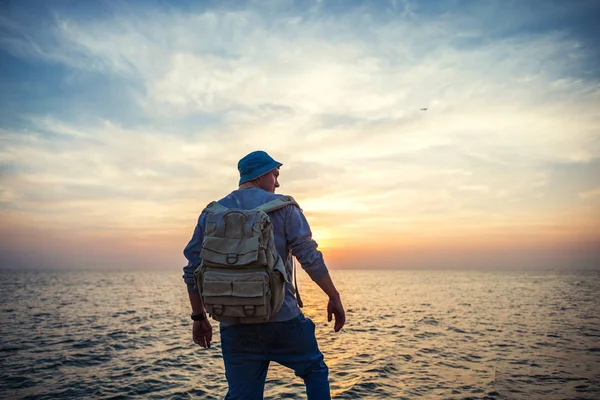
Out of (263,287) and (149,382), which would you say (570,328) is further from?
(263,287)

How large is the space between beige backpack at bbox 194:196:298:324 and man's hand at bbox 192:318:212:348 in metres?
0.63

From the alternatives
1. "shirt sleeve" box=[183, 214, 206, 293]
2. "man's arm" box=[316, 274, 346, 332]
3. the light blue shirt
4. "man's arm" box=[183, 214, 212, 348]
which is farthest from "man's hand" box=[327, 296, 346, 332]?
"shirt sleeve" box=[183, 214, 206, 293]

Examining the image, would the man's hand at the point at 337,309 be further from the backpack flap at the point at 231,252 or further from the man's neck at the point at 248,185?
the man's neck at the point at 248,185

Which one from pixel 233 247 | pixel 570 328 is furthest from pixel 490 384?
pixel 570 328

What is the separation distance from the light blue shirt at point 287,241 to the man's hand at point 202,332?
0.46 metres

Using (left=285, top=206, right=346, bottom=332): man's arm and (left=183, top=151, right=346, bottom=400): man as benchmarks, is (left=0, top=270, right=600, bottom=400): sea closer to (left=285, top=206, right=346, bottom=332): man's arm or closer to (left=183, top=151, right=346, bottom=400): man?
(left=183, top=151, right=346, bottom=400): man

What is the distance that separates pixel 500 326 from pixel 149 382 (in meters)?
16.1

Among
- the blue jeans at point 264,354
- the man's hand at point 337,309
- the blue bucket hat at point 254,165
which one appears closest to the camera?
the blue jeans at point 264,354

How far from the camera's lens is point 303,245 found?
3031 mm

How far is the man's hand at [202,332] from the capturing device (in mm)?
3445

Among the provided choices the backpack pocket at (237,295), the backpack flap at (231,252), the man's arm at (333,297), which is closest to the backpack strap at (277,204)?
the backpack flap at (231,252)

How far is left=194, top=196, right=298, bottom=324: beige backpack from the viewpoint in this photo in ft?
9.11

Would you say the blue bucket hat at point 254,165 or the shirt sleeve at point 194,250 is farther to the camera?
the blue bucket hat at point 254,165

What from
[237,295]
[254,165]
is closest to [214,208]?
[254,165]
